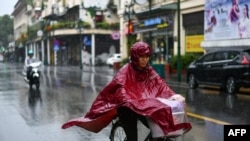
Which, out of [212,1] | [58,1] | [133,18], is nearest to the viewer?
[212,1]

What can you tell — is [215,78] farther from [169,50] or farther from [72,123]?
[169,50]

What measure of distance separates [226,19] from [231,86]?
975 centimetres

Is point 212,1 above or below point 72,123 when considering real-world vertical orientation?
above

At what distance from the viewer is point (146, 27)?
3641 centimetres

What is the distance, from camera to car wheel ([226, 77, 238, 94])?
16391 mm

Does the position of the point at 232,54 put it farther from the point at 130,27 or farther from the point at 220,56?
the point at 130,27

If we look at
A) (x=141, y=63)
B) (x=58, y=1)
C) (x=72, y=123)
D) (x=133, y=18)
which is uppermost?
(x=58, y=1)

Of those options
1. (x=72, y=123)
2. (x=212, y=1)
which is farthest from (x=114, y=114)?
(x=212, y=1)

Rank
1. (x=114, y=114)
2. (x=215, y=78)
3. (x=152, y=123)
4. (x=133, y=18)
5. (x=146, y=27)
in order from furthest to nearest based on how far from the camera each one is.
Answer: (x=133, y=18)
(x=146, y=27)
(x=215, y=78)
(x=114, y=114)
(x=152, y=123)

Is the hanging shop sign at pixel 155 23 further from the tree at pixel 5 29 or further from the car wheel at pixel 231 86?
the tree at pixel 5 29

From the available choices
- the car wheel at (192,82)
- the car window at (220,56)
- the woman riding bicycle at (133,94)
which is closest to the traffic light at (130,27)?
the car wheel at (192,82)

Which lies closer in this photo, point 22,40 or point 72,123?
point 72,123

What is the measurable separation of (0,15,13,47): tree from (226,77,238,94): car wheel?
115 meters

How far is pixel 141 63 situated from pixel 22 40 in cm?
9129
